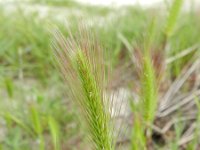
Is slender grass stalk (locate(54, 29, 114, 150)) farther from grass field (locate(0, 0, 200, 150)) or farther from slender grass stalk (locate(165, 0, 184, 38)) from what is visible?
slender grass stalk (locate(165, 0, 184, 38))

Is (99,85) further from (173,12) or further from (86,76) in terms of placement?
(173,12)

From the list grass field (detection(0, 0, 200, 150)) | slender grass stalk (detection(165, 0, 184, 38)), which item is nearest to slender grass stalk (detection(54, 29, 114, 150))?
grass field (detection(0, 0, 200, 150))

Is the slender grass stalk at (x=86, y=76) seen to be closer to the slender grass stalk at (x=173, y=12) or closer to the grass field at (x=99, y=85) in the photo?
the grass field at (x=99, y=85)

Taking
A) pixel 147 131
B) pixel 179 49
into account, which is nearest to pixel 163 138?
pixel 147 131

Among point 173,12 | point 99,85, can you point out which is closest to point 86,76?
point 99,85

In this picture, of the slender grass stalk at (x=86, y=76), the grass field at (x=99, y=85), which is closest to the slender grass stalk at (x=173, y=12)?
the grass field at (x=99, y=85)

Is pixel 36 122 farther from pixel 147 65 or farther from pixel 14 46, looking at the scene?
pixel 14 46

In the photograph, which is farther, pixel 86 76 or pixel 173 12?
pixel 173 12

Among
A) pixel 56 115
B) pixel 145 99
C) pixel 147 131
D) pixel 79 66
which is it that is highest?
pixel 79 66
